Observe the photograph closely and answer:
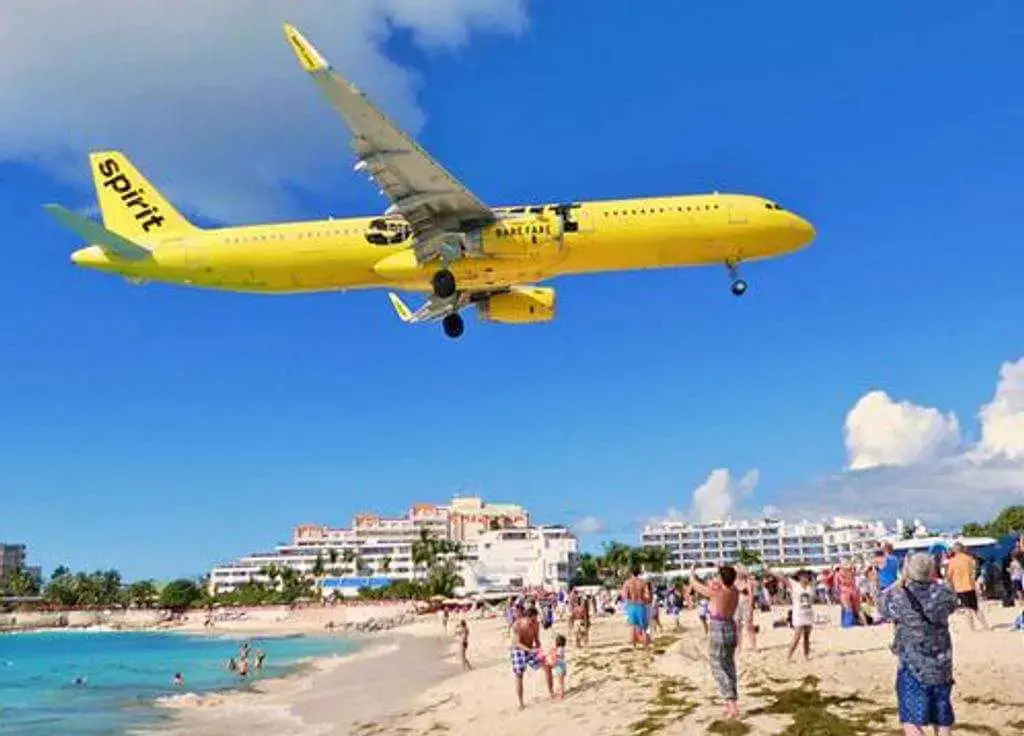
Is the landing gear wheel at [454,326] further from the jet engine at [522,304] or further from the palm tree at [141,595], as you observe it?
the palm tree at [141,595]

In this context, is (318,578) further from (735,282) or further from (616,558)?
(735,282)

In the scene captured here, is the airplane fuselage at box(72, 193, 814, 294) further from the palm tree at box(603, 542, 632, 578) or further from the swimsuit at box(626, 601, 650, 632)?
the palm tree at box(603, 542, 632, 578)

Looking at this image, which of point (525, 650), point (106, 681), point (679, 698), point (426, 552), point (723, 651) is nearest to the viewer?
point (723, 651)

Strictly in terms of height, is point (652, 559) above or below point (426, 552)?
below

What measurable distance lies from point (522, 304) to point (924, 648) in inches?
958

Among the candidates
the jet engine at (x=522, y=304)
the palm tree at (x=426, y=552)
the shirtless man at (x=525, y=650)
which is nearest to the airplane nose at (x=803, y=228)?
the jet engine at (x=522, y=304)

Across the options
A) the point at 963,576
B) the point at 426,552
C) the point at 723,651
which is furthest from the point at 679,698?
the point at 426,552

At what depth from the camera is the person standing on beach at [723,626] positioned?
11.8 meters

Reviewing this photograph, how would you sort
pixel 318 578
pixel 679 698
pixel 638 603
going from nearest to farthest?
pixel 679 698, pixel 638 603, pixel 318 578

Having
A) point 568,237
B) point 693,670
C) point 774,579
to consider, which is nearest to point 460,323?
point 568,237

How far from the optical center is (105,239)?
28219 mm

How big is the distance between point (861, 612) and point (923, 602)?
52.6 feet

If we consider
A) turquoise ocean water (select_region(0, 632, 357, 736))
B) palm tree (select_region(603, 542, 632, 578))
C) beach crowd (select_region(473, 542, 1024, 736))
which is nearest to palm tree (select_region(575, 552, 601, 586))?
palm tree (select_region(603, 542, 632, 578))

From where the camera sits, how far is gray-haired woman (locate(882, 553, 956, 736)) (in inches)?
324
